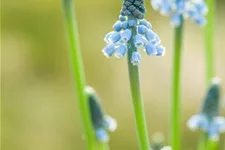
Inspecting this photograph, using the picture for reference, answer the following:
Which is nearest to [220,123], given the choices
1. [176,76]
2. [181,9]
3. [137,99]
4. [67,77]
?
[176,76]

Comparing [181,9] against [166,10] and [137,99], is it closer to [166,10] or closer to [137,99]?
[166,10]

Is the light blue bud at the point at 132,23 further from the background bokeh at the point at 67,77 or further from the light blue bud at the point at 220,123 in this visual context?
the background bokeh at the point at 67,77

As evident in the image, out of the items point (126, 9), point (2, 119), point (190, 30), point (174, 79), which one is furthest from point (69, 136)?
point (126, 9)

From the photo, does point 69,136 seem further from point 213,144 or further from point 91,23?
point 213,144

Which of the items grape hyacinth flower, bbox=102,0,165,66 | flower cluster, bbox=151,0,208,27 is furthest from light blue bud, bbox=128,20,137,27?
flower cluster, bbox=151,0,208,27

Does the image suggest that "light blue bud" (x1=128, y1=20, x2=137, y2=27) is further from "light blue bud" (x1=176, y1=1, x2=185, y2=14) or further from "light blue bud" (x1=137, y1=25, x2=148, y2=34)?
"light blue bud" (x1=176, y1=1, x2=185, y2=14)

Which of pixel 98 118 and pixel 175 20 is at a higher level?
pixel 175 20
